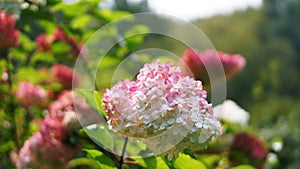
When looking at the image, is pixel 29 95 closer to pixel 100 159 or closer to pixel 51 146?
pixel 51 146

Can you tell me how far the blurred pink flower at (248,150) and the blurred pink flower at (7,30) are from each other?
717mm

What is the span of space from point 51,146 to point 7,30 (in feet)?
1.14

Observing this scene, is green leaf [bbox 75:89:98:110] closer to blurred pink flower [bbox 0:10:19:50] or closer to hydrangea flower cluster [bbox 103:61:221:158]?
hydrangea flower cluster [bbox 103:61:221:158]

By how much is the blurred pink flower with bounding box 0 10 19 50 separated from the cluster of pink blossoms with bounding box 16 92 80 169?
28cm

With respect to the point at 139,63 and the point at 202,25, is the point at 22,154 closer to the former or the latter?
the point at 139,63

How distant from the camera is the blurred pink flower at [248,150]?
1528 millimetres

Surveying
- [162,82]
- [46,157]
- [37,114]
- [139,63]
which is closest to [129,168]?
[46,157]

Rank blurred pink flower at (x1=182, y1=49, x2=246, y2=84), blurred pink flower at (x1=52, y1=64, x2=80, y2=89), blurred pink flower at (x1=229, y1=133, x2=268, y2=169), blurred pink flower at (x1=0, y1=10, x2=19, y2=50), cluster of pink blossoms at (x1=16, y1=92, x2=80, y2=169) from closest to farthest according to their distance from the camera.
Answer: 1. cluster of pink blossoms at (x1=16, y1=92, x2=80, y2=169)
2. blurred pink flower at (x1=0, y1=10, x2=19, y2=50)
3. blurred pink flower at (x1=182, y1=49, x2=246, y2=84)
4. blurred pink flower at (x1=229, y1=133, x2=268, y2=169)
5. blurred pink flower at (x1=52, y1=64, x2=80, y2=89)

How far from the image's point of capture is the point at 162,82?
28.0 inches

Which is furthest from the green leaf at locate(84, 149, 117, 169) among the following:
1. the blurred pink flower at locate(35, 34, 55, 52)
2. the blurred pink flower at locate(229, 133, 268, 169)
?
the blurred pink flower at locate(35, 34, 55, 52)

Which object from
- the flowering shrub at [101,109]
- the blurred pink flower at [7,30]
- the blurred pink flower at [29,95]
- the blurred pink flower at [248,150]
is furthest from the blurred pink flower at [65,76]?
the blurred pink flower at [248,150]

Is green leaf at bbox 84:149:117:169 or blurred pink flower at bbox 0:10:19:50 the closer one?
green leaf at bbox 84:149:117:169

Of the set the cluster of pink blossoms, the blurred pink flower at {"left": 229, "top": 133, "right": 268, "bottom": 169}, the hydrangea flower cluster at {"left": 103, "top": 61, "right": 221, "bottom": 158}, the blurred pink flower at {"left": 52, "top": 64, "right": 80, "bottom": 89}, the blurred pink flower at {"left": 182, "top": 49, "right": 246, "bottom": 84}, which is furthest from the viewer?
the blurred pink flower at {"left": 52, "top": 64, "right": 80, "bottom": 89}

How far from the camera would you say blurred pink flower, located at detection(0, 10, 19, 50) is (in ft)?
4.06
